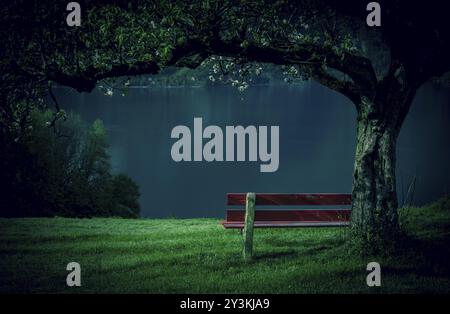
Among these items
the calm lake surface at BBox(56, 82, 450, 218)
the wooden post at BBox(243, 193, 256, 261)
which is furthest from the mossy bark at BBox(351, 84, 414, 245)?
the calm lake surface at BBox(56, 82, 450, 218)

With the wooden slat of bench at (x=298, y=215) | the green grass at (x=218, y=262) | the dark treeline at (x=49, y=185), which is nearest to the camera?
the green grass at (x=218, y=262)

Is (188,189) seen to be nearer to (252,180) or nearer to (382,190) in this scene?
(252,180)

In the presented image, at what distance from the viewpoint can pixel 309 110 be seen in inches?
6452

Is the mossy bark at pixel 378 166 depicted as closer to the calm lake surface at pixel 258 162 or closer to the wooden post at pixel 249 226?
the wooden post at pixel 249 226

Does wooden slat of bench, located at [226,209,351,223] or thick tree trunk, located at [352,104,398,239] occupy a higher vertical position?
thick tree trunk, located at [352,104,398,239]

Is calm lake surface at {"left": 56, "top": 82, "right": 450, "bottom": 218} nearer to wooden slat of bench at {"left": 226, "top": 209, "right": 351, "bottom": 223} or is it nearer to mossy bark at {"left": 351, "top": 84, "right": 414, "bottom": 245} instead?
wooden slat of bench at {"left": 226, "top": 209, "right": 351, "bottom": 223}

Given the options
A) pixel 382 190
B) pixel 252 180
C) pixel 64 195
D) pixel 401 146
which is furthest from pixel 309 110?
pixel 382 190

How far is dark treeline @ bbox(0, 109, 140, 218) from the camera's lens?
44.7 meters

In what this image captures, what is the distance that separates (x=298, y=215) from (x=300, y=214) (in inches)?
2.5

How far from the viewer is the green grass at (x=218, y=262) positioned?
12.7m

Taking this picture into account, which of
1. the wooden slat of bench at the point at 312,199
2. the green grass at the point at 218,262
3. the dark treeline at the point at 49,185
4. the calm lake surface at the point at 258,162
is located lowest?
the green grass at the point at 218,262

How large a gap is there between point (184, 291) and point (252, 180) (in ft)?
228

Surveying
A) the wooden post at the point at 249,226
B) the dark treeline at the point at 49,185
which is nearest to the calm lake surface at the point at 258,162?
the dark treeline at the point at 49,185

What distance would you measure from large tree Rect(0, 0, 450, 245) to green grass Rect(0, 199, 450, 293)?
4.30 feet
